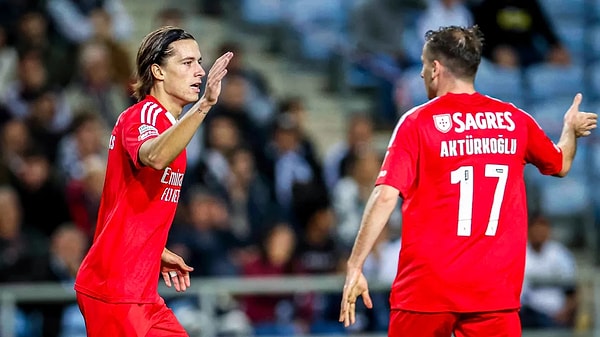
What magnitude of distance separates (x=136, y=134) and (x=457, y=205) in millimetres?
1594

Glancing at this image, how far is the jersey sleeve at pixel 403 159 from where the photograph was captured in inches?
216

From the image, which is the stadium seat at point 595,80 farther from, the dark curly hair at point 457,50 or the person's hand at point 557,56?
the dark curly hair at point 457,50

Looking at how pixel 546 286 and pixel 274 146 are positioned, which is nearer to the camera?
pixel 546 286

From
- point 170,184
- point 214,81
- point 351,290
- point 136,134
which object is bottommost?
point 351,290

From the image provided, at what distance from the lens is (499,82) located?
41.2 ft

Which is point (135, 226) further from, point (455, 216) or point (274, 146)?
point (274, 146)

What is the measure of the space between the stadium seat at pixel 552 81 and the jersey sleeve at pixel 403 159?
739 cm

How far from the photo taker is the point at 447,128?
5.52 m

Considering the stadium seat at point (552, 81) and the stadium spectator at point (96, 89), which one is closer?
the stadium spectator at point (96, 89)

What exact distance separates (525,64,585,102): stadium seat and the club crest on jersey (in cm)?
735

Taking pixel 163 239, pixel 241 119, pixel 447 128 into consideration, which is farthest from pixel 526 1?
pixel 163 239

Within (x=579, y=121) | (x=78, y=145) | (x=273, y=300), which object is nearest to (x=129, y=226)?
(x=579, y=121)

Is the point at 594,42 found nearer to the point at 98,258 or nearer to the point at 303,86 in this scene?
the point at 303,86

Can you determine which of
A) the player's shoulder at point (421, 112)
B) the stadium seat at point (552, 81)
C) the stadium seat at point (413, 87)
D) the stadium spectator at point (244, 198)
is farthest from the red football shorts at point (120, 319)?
the stadium seat at point (552, 81)
